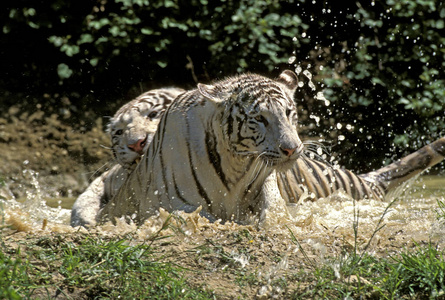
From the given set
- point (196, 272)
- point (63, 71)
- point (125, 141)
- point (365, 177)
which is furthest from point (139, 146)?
point (63, 71)

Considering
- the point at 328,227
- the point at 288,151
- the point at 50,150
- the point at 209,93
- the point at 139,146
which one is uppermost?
the point at 209,93

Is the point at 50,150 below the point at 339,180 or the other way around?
below

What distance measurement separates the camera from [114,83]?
8.59m

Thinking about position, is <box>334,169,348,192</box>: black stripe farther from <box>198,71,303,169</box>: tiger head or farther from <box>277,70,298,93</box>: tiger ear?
<box>198,71,303,169</box>: tiger head

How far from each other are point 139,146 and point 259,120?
1226mm

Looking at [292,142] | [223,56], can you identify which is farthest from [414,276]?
[223,56]

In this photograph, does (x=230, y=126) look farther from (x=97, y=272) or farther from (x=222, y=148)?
(x=97, y=272)

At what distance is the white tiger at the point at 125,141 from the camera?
483cm

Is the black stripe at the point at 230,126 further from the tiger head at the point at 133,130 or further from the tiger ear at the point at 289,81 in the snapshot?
the tiger head at the point at 133,130

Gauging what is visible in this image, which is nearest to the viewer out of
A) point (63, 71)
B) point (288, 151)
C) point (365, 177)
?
point (288, 151)

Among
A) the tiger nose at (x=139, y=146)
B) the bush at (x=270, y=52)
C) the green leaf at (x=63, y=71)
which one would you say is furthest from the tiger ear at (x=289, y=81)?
the green leaf at (x=63, y=71)

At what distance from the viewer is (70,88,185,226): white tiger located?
4.83 metres

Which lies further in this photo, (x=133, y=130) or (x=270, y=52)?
(x=270, y=52)

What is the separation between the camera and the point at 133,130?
483cm
